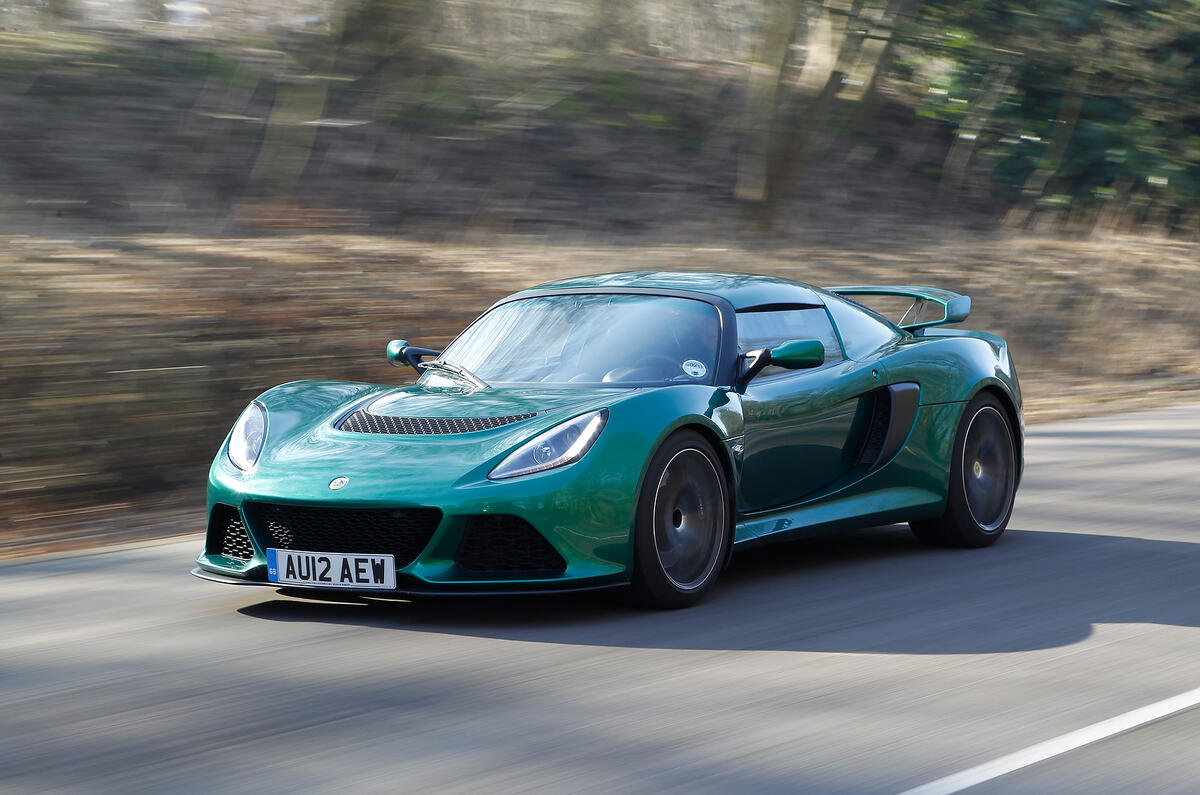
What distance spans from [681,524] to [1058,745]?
1966mm

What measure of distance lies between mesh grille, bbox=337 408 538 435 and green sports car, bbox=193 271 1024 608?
0.04 ft

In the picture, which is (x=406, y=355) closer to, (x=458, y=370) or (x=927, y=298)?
(x=458, y=370)


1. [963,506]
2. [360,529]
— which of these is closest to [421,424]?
[360,529]

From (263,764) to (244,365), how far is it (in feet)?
22.3

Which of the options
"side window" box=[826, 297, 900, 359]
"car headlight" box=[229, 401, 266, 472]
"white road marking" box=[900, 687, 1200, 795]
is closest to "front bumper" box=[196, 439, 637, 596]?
"car headlight" box=[229, 401, 266, 472]

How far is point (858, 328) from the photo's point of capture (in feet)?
23.4

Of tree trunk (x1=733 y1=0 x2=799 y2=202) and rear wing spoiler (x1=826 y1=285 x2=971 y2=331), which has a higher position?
tree trunk (x1=733 y1=0 x2=799 y2=202)

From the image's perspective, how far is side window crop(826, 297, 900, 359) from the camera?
22.9ft

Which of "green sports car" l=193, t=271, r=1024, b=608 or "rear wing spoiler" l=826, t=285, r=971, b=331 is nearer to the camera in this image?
"green sports car" l=193, t=271, r=1024, b=608

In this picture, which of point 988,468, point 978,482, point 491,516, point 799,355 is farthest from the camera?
point 988,468

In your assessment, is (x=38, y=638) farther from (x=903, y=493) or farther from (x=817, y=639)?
(x=903, y=493)

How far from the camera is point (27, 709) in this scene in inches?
175

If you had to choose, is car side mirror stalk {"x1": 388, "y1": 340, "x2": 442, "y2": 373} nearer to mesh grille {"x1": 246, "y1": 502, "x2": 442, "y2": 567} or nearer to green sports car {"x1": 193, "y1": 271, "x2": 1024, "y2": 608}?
green sports car {"x1": 193, "y1": 271, "x2": 1024, "y2": 608}

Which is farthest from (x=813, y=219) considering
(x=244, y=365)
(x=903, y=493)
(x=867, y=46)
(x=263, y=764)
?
(x=263, y=764)
